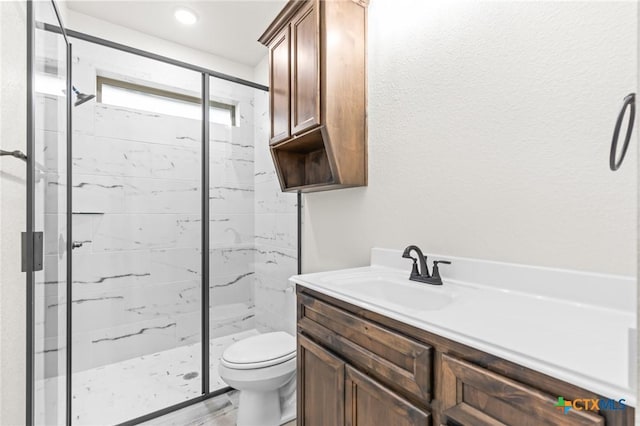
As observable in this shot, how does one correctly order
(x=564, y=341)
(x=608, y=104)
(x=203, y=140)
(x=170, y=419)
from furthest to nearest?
1. (x=203, y=140)
2. (x=170, y=419)
3. (x=608, y=104)
4. (x=564, y=341)

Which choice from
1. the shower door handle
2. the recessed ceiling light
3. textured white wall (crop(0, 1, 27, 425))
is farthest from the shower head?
the shower door handle

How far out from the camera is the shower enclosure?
6.86 ft

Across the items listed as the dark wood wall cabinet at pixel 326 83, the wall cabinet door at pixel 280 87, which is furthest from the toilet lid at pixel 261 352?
the wall cabinet door at pixel 280 87

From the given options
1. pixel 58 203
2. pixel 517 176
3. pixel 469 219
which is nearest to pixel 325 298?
pixel 469 219

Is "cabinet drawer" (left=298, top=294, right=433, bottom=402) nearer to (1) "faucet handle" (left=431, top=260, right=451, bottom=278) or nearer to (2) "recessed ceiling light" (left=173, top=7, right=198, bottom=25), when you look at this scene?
(1) "faucet handle" (left=431, top=260, right=451, bottom=278)

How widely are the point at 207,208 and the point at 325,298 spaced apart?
1.38 metres

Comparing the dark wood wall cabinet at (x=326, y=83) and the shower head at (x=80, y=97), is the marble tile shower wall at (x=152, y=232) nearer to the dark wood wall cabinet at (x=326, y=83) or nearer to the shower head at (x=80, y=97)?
the shower head at (x=80, y=97)

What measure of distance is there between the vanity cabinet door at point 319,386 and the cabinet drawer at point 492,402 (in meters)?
0.42

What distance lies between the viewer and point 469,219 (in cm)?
120

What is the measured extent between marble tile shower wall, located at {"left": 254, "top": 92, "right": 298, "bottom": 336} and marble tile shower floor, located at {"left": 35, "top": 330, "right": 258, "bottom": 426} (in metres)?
0.32

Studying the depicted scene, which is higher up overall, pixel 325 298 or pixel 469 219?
pixel 469 219

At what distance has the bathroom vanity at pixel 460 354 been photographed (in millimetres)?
536

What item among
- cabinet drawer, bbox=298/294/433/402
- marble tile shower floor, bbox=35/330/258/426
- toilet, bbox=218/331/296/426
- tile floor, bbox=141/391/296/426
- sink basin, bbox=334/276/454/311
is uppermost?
sink basin, bbox=334/276/454/311

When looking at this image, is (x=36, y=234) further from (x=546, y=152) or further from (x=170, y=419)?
(x=546, y=152)
